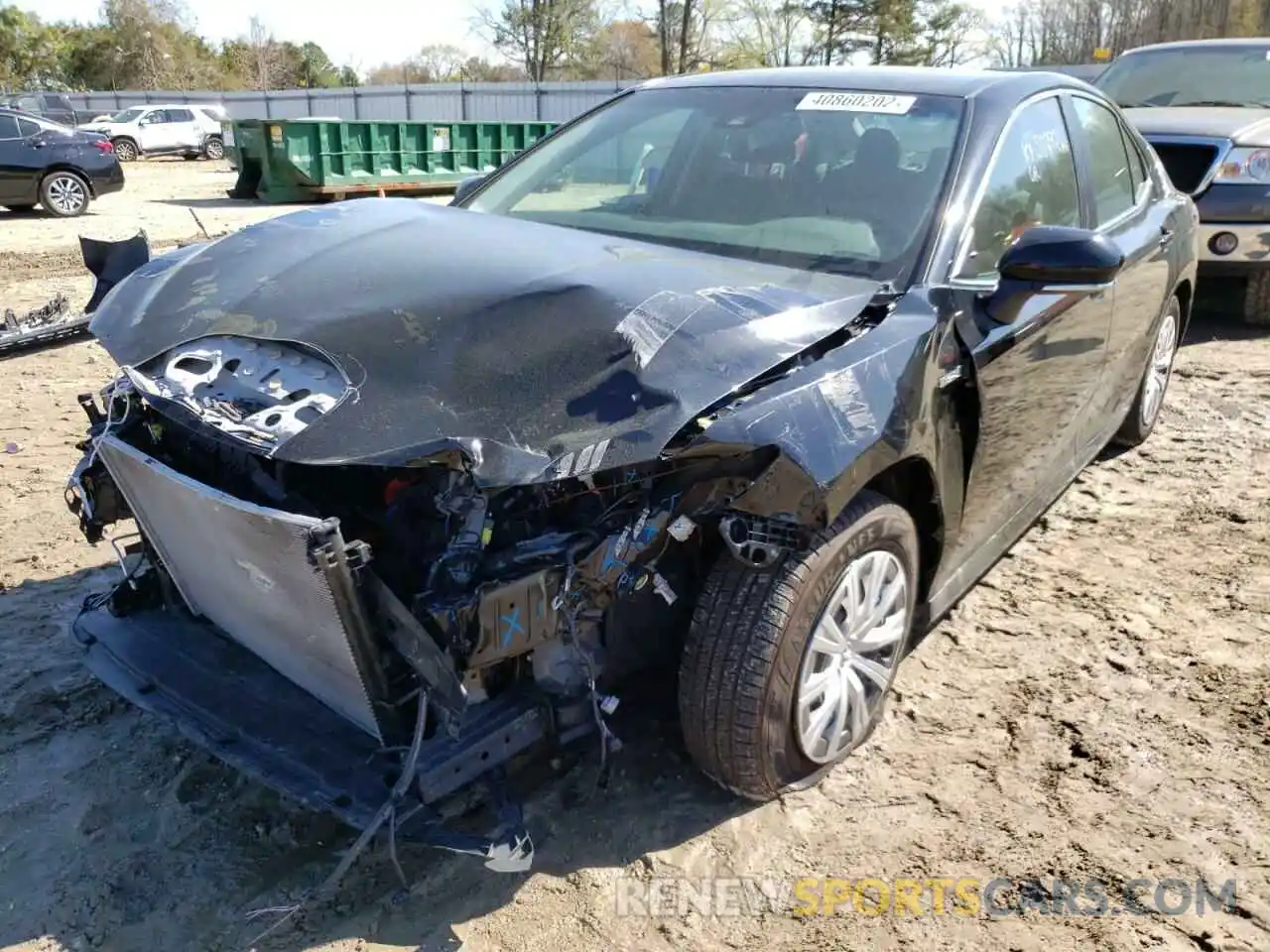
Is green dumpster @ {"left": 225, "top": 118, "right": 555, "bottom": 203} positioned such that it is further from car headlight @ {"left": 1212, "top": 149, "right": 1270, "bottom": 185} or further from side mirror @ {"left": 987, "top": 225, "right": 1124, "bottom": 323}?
side mirror @ {"left": 987, "top": 225, "right": 1124, "bottom": 323}

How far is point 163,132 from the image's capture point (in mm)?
28891

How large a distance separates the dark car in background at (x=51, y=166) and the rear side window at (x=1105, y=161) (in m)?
14.3

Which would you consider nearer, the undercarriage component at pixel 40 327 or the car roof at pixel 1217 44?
the undercarriage component at pixel 40 327

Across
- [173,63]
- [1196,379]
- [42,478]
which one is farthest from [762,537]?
[173,63]

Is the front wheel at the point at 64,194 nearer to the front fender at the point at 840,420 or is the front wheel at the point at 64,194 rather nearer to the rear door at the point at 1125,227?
the rear door at the point at 1125,227

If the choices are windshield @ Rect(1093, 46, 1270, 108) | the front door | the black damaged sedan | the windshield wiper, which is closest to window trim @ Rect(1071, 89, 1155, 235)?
the front door

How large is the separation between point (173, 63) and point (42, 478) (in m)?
61.2

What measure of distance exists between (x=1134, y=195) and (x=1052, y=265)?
1898mm

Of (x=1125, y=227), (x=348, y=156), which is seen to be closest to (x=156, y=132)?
(x=348, y=156)

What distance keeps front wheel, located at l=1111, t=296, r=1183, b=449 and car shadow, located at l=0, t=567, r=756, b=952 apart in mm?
3290

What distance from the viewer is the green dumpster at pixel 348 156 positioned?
1786cm

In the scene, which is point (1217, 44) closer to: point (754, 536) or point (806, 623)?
point (806, 623)

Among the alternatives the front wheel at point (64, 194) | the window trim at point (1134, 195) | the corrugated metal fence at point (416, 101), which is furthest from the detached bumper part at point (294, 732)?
the corrugated metal fence at point (416, 101)

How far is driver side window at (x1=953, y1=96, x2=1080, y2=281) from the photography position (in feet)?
9.39
